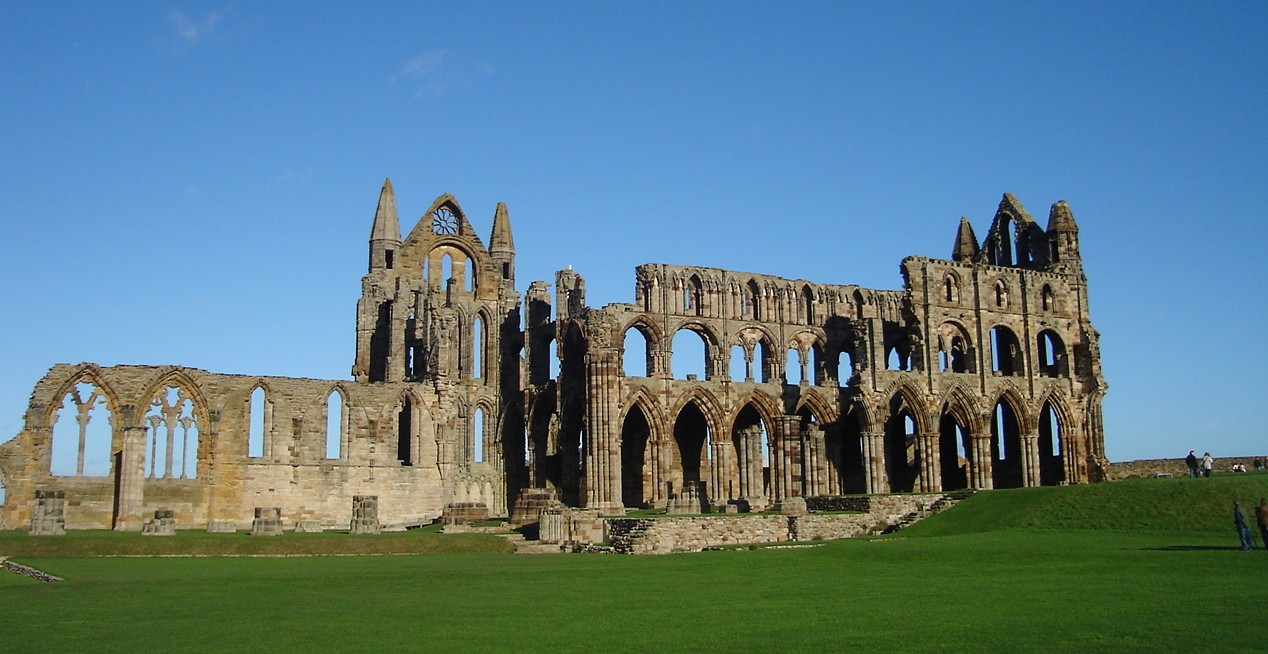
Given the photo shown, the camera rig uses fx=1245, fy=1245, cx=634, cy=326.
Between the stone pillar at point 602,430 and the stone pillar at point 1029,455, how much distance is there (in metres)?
21.6

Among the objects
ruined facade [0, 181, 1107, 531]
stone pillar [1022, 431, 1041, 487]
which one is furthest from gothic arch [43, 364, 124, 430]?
stone pillar [1022, 431, 1041, 487]

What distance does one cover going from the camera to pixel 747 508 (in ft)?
156

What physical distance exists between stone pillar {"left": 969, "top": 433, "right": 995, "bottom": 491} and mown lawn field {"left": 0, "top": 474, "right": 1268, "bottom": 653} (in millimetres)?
26777

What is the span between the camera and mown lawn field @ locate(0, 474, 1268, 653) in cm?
1359

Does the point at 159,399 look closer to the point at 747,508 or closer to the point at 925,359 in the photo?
Result: the point at 747,508

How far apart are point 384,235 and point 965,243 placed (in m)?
31.8

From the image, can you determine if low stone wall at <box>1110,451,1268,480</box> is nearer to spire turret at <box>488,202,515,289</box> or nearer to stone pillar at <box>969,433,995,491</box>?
stone pillar at <box>969,433,995,491</box>

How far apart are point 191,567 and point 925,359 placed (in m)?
38.4

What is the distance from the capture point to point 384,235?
198 ft

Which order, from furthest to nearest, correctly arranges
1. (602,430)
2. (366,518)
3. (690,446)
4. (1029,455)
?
(690,446)
(1029,455)
(602,430)
(366,518)

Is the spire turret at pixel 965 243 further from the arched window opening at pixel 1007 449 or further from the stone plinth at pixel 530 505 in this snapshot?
the stone plinth at pixel 530 505

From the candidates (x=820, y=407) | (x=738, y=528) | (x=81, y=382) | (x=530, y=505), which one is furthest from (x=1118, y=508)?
(x=81, y=382)

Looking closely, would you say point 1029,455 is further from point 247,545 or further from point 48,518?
point 48,518

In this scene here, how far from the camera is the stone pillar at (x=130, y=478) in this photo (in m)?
44.5
